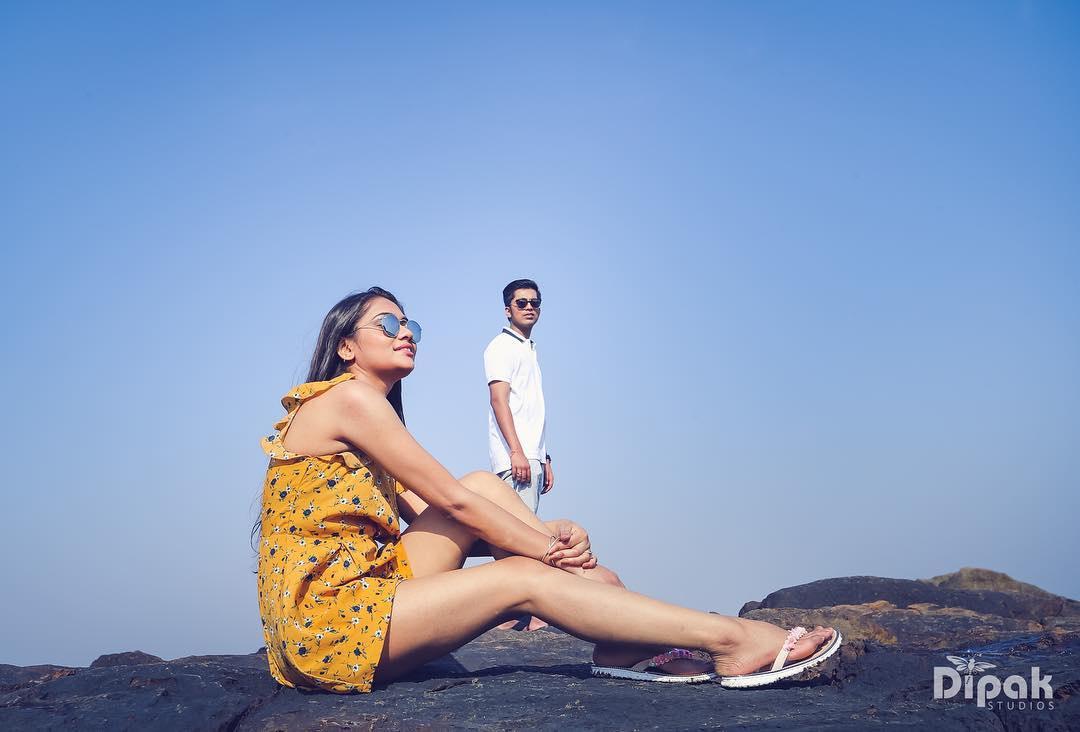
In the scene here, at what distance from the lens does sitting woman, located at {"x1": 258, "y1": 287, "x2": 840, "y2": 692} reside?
3123mm

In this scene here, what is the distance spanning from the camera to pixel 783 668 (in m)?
3.35

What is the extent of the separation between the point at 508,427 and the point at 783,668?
4.13 metres

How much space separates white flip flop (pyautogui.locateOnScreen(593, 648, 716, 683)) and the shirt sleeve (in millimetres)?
4001

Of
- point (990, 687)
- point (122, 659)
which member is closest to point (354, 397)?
point (990, 687)

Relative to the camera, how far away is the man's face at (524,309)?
25.0 ft

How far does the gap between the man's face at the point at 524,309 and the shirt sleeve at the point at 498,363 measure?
31 centimetres

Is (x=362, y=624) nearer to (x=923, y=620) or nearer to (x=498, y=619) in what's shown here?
(x=498, y=619)

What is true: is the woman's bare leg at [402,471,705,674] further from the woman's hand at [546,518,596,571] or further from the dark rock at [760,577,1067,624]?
the dark rock at [760,577,1067,624]

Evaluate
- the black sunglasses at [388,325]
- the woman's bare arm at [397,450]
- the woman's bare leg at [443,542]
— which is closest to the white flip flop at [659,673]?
the woman's bare leg at [443,542]

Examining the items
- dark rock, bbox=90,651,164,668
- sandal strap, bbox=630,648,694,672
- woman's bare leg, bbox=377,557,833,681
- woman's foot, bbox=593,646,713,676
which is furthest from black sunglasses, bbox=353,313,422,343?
dark rock, bbox=90,651,164,668

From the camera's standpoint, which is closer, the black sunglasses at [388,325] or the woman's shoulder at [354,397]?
the woman's shoulder at [354,397]

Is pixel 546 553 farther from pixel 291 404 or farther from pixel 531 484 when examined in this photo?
pixel 531 484

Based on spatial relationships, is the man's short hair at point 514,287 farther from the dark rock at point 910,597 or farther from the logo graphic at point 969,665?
the logo graphic at point 969,665

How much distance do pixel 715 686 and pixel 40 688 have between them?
2.76 m
